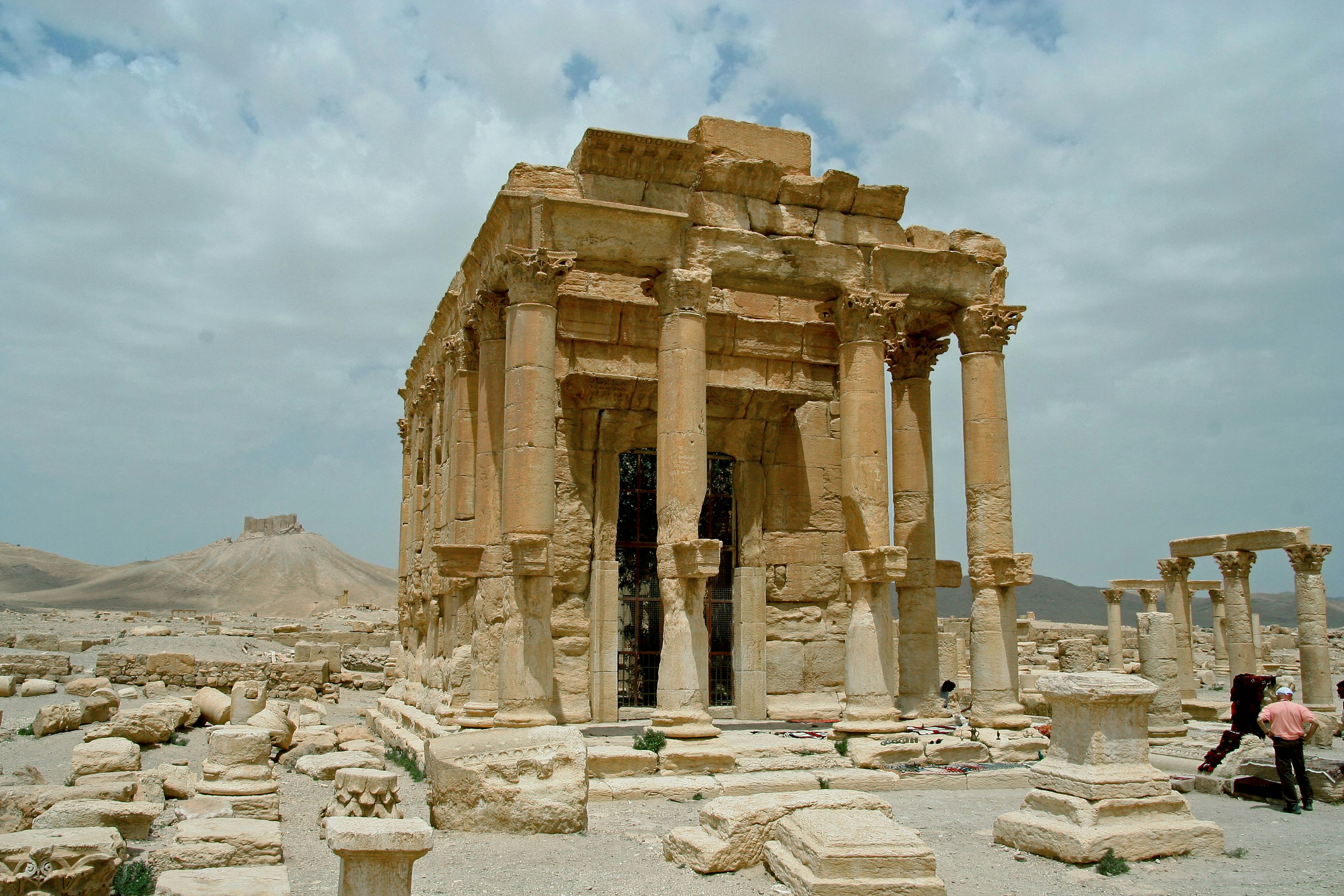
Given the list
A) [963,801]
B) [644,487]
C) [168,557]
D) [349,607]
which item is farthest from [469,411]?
[168,557]

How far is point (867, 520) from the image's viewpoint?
13062 millimetres

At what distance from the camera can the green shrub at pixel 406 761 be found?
1177cm

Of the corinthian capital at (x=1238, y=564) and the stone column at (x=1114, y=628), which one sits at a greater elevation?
the corinthian capital at (x=1238, y=564)

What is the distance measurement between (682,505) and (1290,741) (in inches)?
264

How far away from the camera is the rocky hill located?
6538 centimetres

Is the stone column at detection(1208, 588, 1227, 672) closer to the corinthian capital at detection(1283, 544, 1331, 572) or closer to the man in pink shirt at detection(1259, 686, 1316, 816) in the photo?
the corinthian capital at detection(1283, 544, 1331, 572)

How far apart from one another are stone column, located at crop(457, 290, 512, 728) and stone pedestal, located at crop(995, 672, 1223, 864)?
6.87 m

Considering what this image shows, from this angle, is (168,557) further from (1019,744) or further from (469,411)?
(1019,744)

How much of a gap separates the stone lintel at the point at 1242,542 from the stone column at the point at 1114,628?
222 inches

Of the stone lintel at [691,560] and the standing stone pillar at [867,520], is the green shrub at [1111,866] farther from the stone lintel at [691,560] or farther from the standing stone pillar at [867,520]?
the stone lintel at [691,560]

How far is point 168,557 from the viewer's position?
263 ft

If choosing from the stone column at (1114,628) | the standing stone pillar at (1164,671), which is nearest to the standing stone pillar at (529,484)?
the standing stone pillar at (1164,671)

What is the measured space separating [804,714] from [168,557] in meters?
77.1

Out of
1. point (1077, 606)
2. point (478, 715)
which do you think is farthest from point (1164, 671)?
point (1077, 606)
